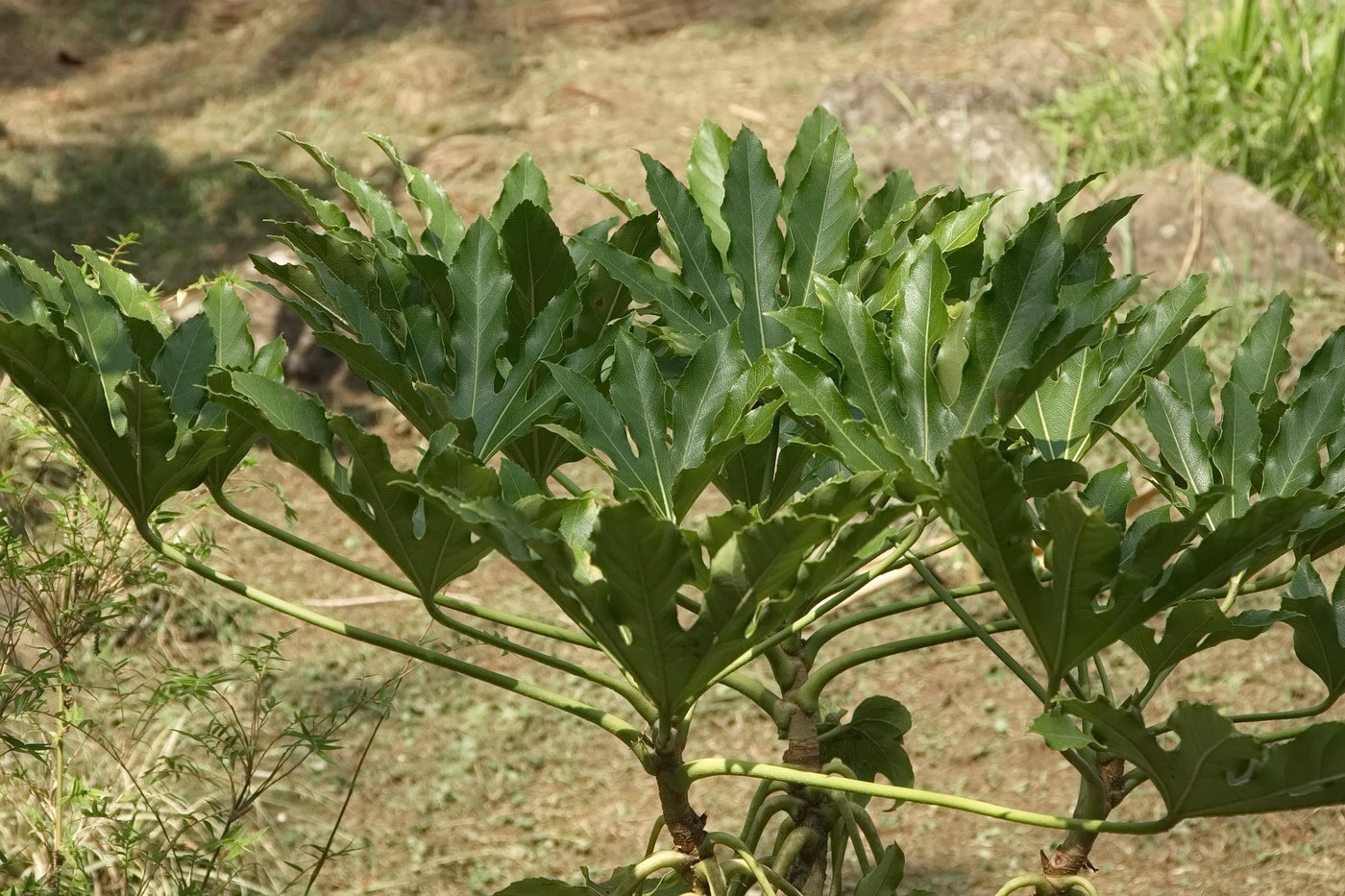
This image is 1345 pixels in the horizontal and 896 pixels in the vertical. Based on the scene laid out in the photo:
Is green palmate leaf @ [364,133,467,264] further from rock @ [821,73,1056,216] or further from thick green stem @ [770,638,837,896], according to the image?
rock @ [821,73,1056,216]

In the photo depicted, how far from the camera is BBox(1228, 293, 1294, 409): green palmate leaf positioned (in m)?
1.22

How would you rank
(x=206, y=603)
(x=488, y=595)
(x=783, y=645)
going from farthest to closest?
1. (x=488, y=595)
2. (x=206, y=603)
3. (x=783, y=645)

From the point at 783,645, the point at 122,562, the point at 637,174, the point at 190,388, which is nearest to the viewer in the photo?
the point at 190,388

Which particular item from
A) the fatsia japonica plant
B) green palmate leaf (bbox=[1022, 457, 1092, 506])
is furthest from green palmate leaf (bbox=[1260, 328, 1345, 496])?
green palmate leaf (bbox=[1022, 457, 1092, 506])

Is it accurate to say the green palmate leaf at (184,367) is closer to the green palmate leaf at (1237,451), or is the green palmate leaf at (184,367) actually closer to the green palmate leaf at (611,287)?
the green palmate leaf at (611,287)

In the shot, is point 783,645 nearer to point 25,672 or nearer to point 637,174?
point 25,672

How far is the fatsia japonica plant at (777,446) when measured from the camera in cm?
88

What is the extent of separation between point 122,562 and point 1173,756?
61.7 inches

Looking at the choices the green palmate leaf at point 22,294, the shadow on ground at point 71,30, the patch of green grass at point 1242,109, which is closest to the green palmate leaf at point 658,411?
the green palmate leaf at point 22,294

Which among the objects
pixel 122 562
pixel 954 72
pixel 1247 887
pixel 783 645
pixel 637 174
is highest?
pixel 954 72

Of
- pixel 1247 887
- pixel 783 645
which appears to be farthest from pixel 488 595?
pixel 783 645

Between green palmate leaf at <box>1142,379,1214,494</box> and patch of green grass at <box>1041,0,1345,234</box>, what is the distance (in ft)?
11.1

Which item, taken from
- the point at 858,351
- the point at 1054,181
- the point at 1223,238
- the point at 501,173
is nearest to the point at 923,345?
the point at 858,351

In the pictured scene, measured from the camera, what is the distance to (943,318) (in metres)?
1.01
